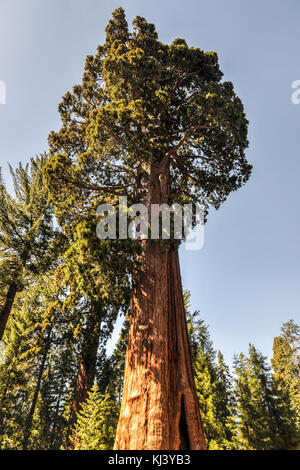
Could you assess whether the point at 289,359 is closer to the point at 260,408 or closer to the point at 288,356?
the point at 288,356

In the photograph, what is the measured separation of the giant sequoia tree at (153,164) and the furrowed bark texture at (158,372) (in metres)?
0.02

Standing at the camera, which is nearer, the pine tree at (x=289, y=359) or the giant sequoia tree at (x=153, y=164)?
the giant sequoia tree at (x=153, y=164)

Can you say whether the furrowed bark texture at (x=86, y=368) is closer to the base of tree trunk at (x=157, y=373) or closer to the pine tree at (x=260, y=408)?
the base of tree trunk at (x=157, y=373)

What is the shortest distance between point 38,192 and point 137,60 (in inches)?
271

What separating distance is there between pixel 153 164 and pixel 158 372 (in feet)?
17.3

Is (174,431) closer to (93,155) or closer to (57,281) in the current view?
(57,281)

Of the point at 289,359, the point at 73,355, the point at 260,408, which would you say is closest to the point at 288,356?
the point at 289,359

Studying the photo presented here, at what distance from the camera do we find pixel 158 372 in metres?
3.96

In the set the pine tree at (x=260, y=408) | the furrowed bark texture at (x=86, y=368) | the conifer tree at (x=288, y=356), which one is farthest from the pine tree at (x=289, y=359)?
the furrowed bark texture at (x=86, y=368)

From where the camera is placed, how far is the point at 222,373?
762 inches

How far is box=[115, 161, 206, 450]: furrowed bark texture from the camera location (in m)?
3.52

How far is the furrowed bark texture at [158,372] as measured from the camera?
3520 mm

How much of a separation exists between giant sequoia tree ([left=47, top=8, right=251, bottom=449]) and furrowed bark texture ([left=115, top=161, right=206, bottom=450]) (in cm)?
2

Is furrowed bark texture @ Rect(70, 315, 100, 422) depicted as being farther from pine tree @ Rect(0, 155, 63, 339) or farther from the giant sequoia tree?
the giant sequoia tree
